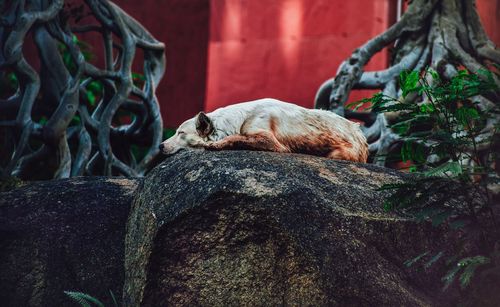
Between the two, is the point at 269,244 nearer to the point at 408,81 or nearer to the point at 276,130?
the point at 408,81

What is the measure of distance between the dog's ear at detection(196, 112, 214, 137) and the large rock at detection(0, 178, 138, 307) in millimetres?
548

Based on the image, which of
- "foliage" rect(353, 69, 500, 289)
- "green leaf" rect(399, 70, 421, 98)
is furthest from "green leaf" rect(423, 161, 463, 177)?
"green leaf" rect(399, 70, 421, 98)

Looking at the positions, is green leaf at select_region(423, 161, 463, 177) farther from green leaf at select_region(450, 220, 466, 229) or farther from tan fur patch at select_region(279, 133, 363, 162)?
tan fur patch at select_region(279, 133, 363, 162)

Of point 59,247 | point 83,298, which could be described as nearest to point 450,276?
point 83,298

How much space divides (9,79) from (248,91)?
2.66 m

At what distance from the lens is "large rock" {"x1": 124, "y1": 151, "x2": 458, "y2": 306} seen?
3.87 m

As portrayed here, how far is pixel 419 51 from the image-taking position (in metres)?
8.08

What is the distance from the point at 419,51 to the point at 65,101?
3.23 m

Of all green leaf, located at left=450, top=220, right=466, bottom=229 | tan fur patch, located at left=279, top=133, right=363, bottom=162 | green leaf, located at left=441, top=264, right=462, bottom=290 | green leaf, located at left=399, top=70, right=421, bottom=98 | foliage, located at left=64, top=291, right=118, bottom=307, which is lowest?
foliage, located at left=64, top=291, right=118, bottom=307

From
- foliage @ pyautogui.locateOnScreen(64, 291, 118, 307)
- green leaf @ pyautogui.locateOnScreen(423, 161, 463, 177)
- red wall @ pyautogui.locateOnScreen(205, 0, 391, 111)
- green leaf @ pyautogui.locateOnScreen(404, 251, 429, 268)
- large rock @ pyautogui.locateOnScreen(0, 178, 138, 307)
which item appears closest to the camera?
green leaf @ pyautogui.locateOnScreen(423, 161, 463, 177)

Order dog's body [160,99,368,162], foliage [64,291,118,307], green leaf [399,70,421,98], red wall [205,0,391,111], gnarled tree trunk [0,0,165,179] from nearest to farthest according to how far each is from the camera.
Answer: green leaf [399,70,421,98]
foliage [64,291,118,307]
dog's body [160,99,368,162]
gnarled tree trunk [0,0,165,179]
red wall [205,0,391,111]

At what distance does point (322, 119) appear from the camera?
5.22 meters

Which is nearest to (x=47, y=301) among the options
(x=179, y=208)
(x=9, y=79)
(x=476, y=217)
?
(x=179, y=208)

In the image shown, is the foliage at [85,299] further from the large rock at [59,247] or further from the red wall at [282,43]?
the red wall at [282,43]
